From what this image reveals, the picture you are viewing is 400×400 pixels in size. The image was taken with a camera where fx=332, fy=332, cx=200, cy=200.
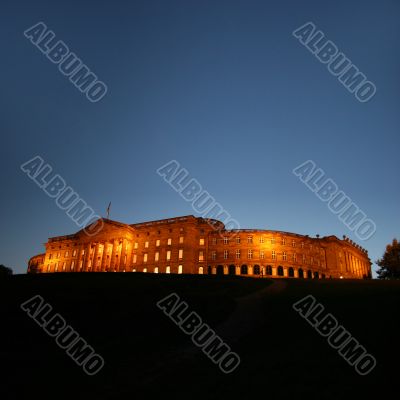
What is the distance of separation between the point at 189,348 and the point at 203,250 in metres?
62.6

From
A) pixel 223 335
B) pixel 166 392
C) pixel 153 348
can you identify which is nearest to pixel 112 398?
pixel 166 392

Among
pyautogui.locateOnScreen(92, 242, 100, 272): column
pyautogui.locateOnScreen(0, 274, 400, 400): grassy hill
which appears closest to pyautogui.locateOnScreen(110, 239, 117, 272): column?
pyautogui.locateOnScreen(92, 242, 100, 272): column

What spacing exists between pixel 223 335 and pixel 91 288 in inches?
667

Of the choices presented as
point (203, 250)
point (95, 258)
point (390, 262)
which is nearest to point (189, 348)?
point (203, 250)

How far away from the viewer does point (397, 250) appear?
75250mm

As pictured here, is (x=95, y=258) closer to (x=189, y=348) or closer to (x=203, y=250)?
(x=203, y=250)

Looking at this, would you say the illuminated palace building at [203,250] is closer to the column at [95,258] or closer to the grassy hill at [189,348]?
the column at [95,258]

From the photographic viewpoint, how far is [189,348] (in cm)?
2014

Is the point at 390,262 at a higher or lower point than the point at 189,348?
higher

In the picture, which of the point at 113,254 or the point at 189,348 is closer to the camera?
the point at 189,348

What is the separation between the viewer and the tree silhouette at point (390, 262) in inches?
2874

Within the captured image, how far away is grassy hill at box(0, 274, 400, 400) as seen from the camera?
1356cm

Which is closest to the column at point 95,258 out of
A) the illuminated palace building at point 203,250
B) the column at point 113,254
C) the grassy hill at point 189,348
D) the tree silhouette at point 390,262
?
the illuminated palace building at point 203,250

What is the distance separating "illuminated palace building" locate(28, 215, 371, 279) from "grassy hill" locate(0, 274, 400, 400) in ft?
153
